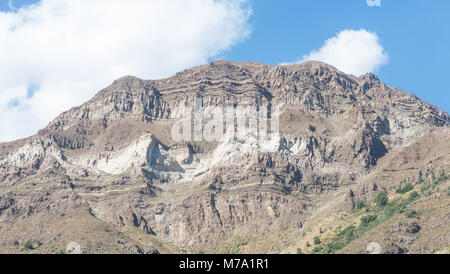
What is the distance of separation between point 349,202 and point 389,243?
1696 inches

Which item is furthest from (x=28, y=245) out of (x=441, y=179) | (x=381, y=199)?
(x=441, y=179)

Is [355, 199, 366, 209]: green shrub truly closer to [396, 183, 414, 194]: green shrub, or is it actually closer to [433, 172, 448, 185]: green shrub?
[396, 183, 414, 194]: green shrub

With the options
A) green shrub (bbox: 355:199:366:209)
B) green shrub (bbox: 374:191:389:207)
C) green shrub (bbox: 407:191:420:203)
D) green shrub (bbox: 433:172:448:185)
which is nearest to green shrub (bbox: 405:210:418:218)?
green shrub (bbox: 407:191:420:203)

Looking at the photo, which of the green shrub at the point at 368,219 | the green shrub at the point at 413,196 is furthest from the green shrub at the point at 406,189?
the green shrub at the point at 368,219

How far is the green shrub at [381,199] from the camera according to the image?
189 m

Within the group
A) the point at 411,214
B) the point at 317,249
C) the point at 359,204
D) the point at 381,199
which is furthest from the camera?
the point at 359,204

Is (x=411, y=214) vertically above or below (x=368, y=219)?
below

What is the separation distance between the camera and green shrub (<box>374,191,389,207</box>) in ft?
620

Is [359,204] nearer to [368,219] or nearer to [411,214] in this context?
[368,219]

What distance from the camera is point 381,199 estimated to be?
624 feet
